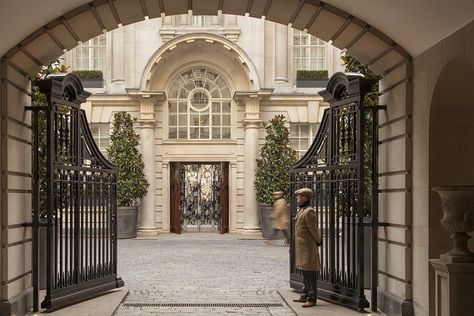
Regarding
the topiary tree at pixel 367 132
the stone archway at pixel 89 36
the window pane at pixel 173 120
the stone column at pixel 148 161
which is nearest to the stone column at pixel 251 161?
the window pane at pixel 173 120

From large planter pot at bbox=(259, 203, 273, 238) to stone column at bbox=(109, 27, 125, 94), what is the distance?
6.41 metres

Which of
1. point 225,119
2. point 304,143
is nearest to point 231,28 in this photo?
point 225,119

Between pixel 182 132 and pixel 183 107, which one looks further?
pixel 183 107

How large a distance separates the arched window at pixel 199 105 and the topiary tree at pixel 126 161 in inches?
65.3

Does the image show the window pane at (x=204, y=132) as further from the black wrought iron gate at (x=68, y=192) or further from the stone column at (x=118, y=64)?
the black wrought iron gate at (x=68, y=192)

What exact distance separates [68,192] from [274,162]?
12.9m

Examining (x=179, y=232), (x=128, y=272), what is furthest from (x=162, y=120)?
(x=128, y=272)

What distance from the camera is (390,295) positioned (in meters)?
9.27

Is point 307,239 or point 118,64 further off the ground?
point 118,64

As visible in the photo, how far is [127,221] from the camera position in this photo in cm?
2309

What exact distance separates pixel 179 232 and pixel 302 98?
6.34m

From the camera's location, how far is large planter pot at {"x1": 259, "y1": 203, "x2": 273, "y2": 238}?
900 inches

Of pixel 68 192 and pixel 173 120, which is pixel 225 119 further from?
pixel 68 192

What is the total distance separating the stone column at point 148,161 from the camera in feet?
77.7
